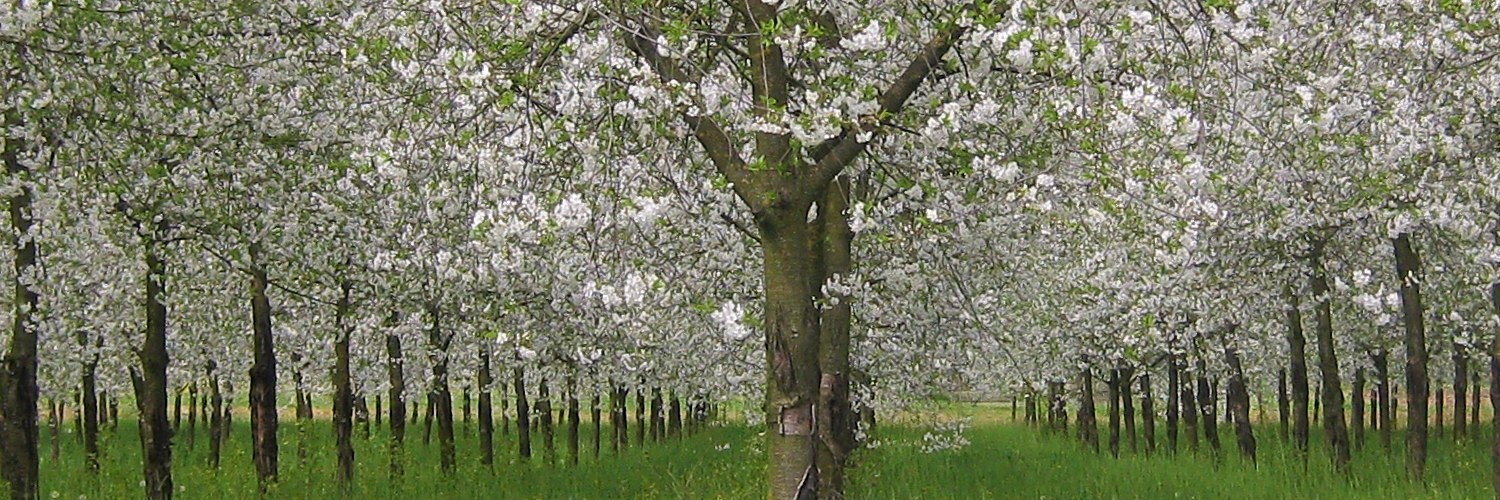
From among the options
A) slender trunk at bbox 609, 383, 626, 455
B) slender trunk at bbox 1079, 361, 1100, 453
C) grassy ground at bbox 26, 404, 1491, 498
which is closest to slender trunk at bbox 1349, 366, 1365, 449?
grassy ground at bbox 26, 404, 1491, 498

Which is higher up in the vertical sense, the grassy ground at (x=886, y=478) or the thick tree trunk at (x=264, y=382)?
the thick tree trunk at (x=264, y=382)

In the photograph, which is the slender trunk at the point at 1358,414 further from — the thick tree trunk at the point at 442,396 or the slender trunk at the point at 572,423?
the thick tree trunk at the point at 442,396

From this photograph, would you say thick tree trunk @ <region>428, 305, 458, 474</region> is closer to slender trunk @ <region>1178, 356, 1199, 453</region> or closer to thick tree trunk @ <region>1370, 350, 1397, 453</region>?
slender trunk @ <region>1178, 356, 1199, 453</region>

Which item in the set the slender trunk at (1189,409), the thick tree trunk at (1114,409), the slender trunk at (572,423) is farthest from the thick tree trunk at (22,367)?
the thick tree trunk at (1114,409)

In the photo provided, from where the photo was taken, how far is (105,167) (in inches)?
362

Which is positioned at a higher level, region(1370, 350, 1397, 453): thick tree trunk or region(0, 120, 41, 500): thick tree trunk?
region(0, 120, 41, 500): thick tree trunk

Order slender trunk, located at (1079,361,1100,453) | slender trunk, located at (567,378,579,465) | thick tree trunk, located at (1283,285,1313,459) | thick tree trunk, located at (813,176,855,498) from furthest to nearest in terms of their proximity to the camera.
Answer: slender trunk, located at (1079,361,1100,453)
slender trunk, located at (567,378,579,465)
thick tree trunk, located at (1283,285,1313,459)
thick tree trunk, located at (813,176,855,498)

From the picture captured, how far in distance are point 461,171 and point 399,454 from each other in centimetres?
931

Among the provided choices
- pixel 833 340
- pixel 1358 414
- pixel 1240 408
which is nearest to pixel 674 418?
pixel 1358 414

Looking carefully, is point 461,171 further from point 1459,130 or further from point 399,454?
point 399,454

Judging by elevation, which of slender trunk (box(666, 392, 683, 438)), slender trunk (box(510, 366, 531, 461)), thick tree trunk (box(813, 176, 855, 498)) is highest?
thick tree trunk (box(813, 176, 855, 498))

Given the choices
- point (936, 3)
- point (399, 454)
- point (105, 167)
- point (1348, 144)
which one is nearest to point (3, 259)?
point (399, 454)

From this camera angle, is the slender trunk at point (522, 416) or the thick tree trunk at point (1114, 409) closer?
the slender trunk at point (522, 416)

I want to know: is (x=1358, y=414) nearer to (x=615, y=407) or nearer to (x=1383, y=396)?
(x=1383, y=396)
